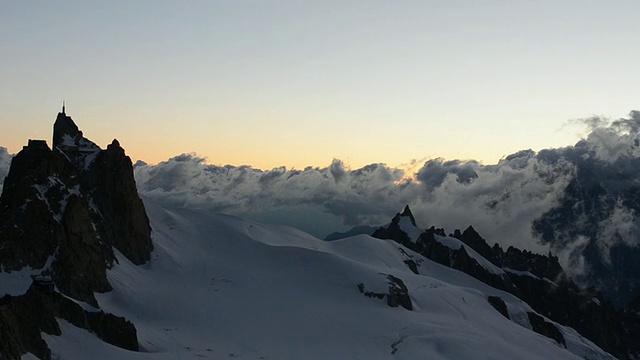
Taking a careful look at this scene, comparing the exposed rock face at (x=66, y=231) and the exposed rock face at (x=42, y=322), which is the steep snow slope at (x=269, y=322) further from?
the exposed rock face at (x=66, y=231)

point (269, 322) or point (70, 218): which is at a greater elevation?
point (70, 218)

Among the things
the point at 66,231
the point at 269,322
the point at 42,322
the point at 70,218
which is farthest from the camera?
the point at 269,322

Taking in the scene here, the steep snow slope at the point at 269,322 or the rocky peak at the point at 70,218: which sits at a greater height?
the rocky peak at the point at 70,218

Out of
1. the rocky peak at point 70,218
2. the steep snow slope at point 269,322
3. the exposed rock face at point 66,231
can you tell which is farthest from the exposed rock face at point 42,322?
the rocky peak at point 70,218

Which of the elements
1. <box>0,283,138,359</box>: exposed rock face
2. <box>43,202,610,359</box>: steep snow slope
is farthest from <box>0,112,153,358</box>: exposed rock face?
<box>43,202,610,359</box>: steep snow slope

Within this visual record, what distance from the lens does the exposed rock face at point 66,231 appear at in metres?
121

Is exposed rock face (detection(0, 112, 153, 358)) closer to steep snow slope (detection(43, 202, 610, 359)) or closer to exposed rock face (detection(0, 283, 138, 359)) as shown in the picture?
exposed rock face (detection(0, 283, 138, 359))

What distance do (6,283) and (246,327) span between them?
52187mm

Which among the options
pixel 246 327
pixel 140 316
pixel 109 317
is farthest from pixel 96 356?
pixel 246 327

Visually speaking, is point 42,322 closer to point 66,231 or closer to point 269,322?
point 66,231

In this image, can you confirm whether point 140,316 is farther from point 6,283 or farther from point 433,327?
point 433,327

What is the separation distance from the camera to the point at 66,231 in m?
157

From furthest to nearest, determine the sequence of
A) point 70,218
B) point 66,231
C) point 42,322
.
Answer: point 70,218, point 66,231, point 42,322

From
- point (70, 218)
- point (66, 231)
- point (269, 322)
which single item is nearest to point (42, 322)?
point (66, 231)
